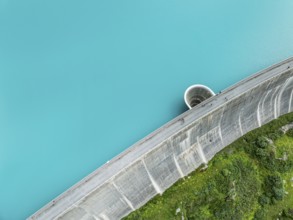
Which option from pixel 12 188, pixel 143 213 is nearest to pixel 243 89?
pixel 143 213

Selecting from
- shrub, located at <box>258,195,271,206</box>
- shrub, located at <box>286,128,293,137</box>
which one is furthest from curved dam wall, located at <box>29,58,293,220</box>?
shrub, located at <box>258,195,271,206</box>

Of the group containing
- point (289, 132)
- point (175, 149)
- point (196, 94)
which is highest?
point (196, 94)

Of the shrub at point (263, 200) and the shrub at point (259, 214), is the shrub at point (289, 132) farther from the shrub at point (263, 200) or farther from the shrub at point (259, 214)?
the shrub at point (259, 214)

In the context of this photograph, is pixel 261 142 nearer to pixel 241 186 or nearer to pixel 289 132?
pixel 289 132

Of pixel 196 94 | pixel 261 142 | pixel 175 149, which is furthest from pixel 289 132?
pixel 175 149

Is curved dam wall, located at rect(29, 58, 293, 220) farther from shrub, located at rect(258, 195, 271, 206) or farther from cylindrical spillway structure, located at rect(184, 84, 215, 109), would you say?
shrub, located at rect(258, 195, 271, 206)
